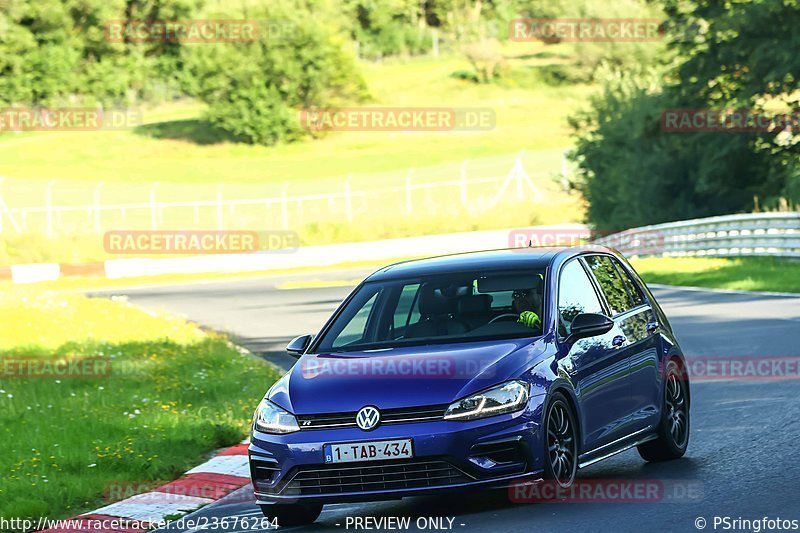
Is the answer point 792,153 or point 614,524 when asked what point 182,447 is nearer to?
point 614,524

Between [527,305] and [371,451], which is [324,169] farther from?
[371,451]

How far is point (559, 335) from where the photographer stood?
9.12 m

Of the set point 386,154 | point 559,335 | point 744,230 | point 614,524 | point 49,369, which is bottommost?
point 386,154

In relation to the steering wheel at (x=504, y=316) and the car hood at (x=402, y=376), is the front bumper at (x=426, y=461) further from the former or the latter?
the steering wheel at (x=504, y=316)

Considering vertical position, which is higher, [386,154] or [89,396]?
[89,396]

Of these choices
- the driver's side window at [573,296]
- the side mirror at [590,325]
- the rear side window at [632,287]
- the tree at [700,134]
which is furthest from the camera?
the tree at [700,134]

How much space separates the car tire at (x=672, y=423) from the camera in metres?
10.3

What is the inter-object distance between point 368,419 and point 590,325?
1.63 meters

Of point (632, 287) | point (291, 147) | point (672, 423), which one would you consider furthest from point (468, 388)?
point (291, 147)

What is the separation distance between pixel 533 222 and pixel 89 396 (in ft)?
142

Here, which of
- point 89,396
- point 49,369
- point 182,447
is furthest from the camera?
point 49,369

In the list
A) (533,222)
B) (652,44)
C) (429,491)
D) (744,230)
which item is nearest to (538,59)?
(652,44)

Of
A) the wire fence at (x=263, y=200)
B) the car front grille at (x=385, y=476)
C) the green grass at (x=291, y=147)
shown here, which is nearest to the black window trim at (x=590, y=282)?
the car front grille at (x=385, y=476)

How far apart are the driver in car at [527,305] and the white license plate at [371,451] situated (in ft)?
4.50
